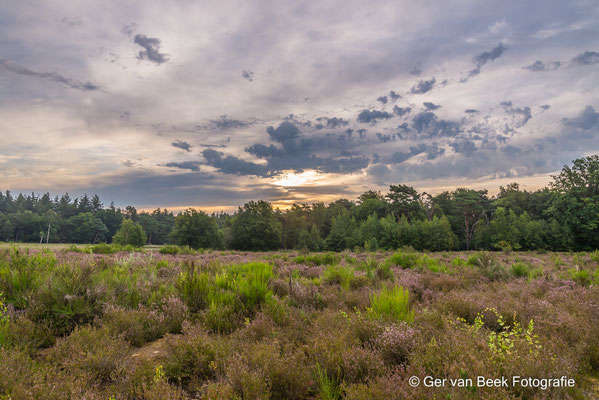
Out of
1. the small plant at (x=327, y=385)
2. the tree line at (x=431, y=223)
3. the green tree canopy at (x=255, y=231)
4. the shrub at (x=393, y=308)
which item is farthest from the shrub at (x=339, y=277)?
the green tree canopy at (x=255, y=231)

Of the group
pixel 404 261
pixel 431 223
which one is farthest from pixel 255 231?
pixel 404 261

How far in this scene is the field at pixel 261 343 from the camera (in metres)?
2.62

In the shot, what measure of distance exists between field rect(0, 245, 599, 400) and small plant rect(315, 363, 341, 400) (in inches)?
0.6

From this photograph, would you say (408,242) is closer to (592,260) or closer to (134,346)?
(592,260)

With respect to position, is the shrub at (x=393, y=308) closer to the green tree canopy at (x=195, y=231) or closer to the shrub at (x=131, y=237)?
the green tree canopy at (x=195, y=231)

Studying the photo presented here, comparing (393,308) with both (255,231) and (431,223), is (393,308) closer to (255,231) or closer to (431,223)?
(431,223)

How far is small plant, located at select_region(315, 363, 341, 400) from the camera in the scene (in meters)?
2.67

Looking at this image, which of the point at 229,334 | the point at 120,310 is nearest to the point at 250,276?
the point at 229,334

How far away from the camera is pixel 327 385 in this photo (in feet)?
8.96

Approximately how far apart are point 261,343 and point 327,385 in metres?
1.12

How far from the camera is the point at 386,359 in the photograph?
323cm

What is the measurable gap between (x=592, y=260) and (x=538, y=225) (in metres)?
43.8

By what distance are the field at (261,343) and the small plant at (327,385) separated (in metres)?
0.01

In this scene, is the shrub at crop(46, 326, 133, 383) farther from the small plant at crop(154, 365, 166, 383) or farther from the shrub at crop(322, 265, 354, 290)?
the shrub at crop(322, 265, 354, 290)
